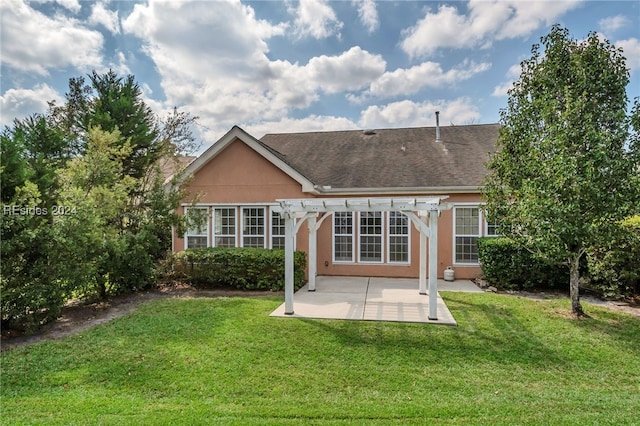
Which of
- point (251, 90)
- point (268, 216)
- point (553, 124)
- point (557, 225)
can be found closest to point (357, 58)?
point (251, 90)

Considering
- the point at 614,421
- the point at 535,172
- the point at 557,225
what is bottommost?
the point at 614,421

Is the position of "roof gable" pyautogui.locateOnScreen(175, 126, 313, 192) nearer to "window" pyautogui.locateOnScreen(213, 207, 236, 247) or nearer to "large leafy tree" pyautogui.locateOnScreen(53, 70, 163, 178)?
"window" pyautogui.locateOnScreen(213, 207, 236, 247)

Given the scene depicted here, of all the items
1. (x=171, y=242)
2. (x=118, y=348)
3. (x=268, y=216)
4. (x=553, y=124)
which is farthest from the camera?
(x=171, y=242)

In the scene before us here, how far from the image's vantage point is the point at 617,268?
9.34 m

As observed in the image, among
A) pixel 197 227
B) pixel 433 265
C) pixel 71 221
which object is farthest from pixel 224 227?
pixel 433 265

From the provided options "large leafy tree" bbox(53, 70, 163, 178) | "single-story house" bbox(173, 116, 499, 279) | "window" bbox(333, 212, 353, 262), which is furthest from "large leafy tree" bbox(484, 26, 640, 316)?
"large leafy tree" bbox(53, 70, 163, 178)

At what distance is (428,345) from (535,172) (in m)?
5.05

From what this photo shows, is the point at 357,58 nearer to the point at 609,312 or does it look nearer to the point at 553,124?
the point at 553,124

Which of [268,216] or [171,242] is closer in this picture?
[268,216]

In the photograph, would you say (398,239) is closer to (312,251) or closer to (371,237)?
(371,237)

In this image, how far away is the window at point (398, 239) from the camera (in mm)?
12539

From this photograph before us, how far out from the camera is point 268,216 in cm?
1234

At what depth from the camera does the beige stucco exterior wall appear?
12.1 metres

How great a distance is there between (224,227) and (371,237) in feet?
19.1
